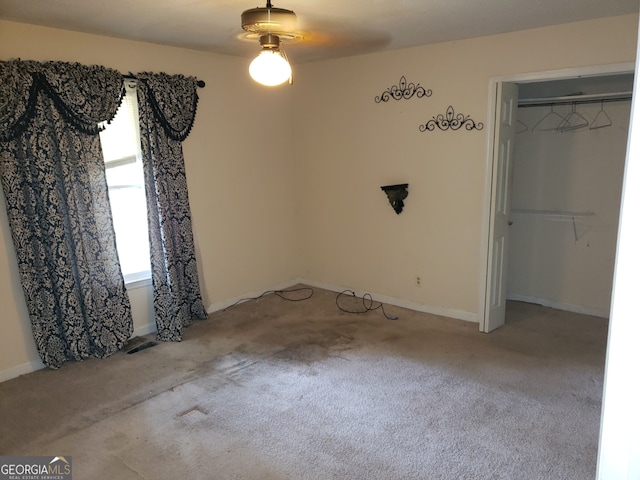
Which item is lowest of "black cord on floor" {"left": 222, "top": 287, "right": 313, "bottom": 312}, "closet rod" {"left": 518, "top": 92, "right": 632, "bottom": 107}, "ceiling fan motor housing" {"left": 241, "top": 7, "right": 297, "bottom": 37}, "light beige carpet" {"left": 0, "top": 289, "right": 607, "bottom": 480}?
A: "light beige carpet" {"left": 0, "top": 289, "right": 607, "bottom": 480}

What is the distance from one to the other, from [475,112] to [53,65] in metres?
3.22

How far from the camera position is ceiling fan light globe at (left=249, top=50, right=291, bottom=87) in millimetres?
2510

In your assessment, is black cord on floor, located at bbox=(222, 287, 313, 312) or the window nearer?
the window

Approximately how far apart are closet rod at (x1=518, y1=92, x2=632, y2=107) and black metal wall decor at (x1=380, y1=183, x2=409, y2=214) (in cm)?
141

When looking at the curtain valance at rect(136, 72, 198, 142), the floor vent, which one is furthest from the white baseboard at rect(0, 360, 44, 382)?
the curtain valance at rect(136, 72, 198, 142)

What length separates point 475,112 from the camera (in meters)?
3.85

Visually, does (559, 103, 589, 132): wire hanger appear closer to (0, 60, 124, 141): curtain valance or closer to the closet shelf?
the closet shelf

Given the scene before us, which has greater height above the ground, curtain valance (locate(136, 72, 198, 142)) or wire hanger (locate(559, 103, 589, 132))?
curtain valance (locate(136, 72, 198, 142))

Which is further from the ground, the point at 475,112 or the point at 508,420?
the point at 475,112

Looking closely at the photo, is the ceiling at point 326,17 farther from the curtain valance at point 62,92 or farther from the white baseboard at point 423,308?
A: the white baseboard at point 423,308

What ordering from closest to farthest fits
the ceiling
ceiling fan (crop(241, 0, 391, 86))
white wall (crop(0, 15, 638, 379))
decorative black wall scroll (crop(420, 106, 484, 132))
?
ceiling fan (crop(241, 0, 391, 86)), the ceiling, white wall (crop(0, 15, 638, 379)), decorative black wall scroll (crop(420, 106, 484, 132))

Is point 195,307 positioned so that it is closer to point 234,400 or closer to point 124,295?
point 124,295

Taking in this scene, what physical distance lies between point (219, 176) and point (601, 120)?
139 inches

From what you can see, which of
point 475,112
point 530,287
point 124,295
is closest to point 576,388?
point 530,287
